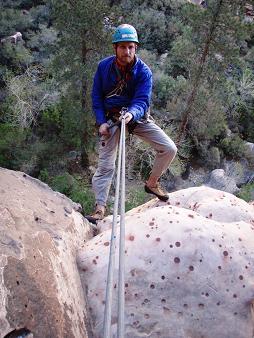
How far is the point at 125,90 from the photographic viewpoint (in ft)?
13.4

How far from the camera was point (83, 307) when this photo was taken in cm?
302

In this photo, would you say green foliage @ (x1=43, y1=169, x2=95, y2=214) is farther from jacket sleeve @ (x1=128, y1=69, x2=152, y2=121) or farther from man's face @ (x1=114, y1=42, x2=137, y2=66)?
man's face @ (x1=114, y1=42, x2=137, y2=66)

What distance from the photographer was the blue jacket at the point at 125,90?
3.98m

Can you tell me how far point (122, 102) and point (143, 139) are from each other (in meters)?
0.54

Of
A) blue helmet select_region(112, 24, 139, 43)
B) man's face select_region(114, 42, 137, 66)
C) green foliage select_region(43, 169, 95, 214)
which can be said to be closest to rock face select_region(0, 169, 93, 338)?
man's face select_region(114, 42, 137, 66)

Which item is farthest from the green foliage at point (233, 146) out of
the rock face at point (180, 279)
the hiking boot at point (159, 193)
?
the rock face at point (180, 279)

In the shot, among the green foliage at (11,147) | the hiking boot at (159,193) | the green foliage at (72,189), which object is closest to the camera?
the hiking boot at (159,193)

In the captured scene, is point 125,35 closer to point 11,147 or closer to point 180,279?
point 180,279

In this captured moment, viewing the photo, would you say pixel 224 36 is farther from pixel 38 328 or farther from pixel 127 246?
pixel 38 328

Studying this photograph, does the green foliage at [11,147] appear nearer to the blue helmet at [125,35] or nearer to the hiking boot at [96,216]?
the hiking boot at [96,216]

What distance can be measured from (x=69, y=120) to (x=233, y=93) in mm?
10500

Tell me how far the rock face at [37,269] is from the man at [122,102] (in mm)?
998

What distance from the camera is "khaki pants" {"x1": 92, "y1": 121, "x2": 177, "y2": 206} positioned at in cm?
437

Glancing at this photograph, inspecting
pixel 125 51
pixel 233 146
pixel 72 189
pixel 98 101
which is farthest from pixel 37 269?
pixel 233 146
